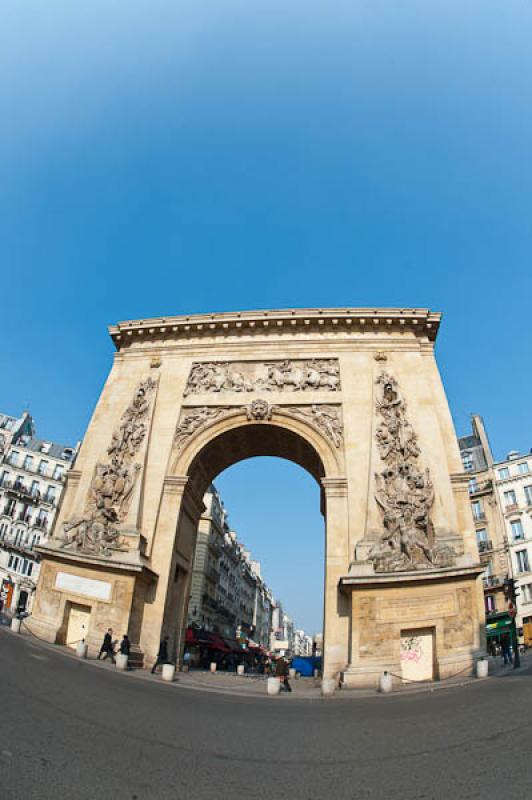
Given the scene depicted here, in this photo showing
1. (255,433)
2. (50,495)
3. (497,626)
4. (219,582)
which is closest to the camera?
(255,433)

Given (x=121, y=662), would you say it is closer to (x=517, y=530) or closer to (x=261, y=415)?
(x=261, y=415)

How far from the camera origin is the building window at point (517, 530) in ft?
114

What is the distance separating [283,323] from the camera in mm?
22703

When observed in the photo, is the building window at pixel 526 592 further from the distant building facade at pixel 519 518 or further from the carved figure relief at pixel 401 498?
the carved figure relief at pixel 401 498

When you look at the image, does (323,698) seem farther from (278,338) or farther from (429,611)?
(278,338)

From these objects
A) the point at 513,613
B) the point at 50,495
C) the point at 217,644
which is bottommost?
the point at 217,644

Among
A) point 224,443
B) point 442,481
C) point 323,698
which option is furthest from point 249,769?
point 224,443

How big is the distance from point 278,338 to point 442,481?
9624 mm

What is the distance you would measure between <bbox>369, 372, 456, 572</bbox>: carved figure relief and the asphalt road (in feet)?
22.8

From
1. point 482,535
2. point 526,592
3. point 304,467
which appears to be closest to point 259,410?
point 304,467

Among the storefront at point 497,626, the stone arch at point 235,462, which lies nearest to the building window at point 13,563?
the stone arch at point 235,462

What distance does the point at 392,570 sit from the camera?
15.9 m

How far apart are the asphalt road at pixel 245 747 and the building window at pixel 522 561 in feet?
91.9

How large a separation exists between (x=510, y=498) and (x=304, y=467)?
70.5 feet
